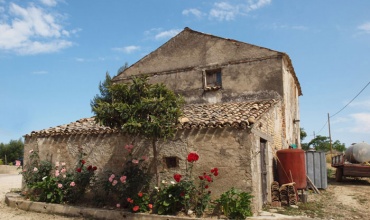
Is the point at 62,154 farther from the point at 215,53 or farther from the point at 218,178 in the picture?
the point at 215,53

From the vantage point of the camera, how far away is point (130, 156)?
31.4 feet

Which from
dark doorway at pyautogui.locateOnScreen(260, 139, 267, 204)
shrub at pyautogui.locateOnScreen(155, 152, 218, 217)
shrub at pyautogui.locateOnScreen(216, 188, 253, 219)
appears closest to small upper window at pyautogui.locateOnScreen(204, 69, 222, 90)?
dark doorway at pyautogui.locateOnScreen(260, 139, 267, 204)

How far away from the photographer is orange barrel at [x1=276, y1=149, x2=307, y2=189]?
10148 millimetres

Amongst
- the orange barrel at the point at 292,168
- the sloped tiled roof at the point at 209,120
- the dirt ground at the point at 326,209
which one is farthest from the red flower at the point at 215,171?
the orange barrel at the point at 292,168

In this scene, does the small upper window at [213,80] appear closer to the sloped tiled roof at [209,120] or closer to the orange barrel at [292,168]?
the sloped tiled roof at [209,120]

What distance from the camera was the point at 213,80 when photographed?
13.8 m

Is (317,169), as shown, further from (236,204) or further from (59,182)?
(59,182)

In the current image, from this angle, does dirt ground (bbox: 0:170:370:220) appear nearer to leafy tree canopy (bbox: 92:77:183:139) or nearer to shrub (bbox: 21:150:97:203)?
shrub (bbox: 21:150:97:203)

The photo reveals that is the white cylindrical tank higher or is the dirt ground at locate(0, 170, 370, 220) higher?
the white cylindrical tank

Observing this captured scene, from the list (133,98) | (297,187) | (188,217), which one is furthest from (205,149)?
(297,187)

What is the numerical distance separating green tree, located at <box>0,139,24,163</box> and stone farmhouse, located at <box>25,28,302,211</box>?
3542 centimetres

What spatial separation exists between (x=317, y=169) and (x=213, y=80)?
19.5 feet

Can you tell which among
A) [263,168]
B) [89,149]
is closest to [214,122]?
[263,168]

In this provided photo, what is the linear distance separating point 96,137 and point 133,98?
3020mm
